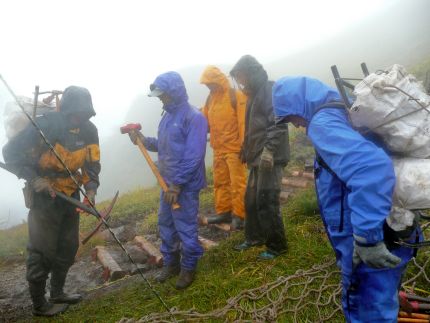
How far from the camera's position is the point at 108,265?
18.5ft

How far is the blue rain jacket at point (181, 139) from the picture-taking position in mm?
4375

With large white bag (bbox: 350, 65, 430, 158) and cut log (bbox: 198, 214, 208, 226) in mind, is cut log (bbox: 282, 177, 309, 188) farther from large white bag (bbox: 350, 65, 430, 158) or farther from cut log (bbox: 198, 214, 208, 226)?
large white bag (bbox: 350, 65, 430, 158)

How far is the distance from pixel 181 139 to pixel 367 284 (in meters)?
2.75

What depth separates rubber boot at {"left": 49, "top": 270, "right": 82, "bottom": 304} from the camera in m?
4.78

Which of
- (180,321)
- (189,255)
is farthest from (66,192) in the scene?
(180,321)

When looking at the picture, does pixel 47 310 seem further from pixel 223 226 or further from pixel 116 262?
pixel 223 226

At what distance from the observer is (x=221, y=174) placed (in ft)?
20.8

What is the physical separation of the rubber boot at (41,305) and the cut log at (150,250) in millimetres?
1452

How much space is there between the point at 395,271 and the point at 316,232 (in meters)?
2.83

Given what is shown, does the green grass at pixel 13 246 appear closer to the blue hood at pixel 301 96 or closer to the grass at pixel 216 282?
the grass at pixel 216 282

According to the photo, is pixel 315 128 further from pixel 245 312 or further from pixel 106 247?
pixel 106 247

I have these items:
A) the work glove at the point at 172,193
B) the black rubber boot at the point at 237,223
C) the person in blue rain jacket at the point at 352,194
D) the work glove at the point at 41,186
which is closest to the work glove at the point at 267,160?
the work glove at the point at 172,193

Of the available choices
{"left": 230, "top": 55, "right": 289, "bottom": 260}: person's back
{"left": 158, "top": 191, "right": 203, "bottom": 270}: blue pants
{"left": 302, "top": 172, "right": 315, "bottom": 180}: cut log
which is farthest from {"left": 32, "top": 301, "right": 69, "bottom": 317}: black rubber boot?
{"left": 302, "top": 172, "right": 315, "bottom": 180}: cut log

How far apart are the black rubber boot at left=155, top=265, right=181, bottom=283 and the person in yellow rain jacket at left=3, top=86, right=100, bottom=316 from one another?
1.12 meters
